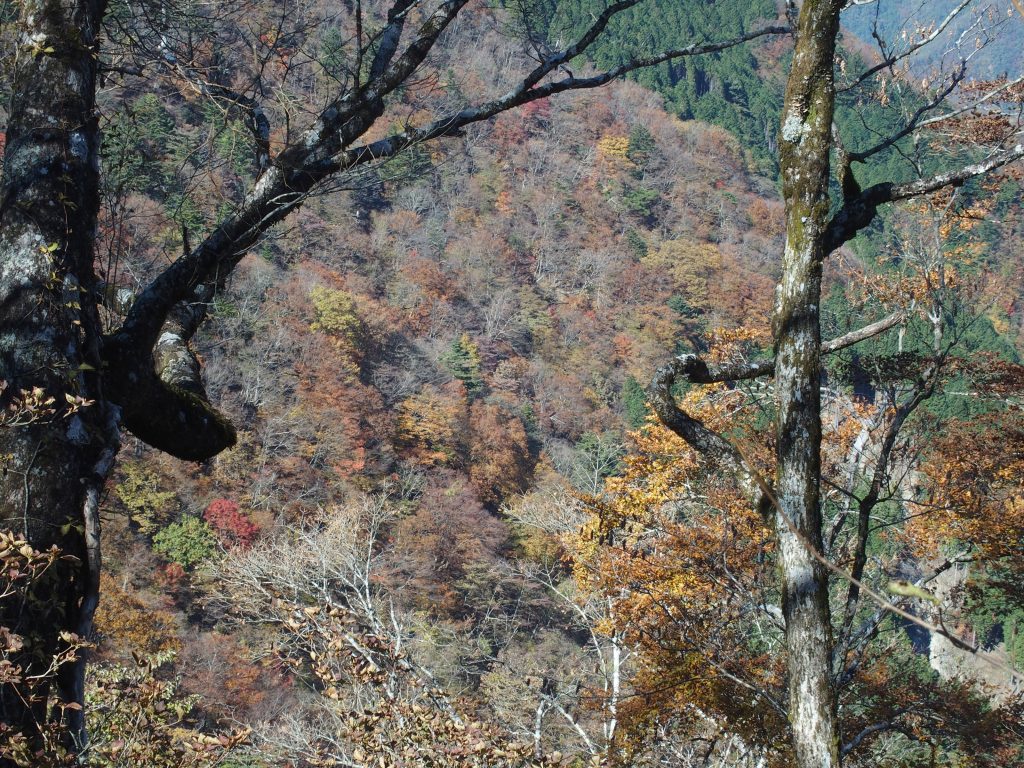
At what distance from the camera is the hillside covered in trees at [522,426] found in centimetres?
246

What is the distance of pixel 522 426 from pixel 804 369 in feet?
84.2

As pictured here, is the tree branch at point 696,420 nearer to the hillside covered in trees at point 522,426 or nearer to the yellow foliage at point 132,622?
the hillside covered in trees at point 522,426

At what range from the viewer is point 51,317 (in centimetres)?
175

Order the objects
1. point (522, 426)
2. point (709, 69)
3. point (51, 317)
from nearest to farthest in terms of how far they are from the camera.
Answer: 1. point (51, 317)
2. point (522, 426)
3. point (709, 69)

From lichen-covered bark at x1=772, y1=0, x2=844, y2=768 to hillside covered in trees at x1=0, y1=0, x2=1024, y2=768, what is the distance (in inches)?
2.0

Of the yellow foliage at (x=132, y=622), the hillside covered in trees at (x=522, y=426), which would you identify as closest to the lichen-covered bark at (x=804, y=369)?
the hillside covered in trees at (x=522, y=426)

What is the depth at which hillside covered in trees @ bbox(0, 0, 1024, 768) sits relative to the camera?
2461 millimetres

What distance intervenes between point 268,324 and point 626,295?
834 inches

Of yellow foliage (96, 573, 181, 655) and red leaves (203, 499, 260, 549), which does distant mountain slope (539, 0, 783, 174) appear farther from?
yellow foliage (96, 573, 181, 655)

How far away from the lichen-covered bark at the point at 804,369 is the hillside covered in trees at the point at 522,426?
52 millimetres

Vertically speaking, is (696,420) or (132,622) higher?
(696,420)

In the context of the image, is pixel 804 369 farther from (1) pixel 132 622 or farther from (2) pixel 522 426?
(2) pixel 522 426

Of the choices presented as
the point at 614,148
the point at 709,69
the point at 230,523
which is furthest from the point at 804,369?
the point at 709,69

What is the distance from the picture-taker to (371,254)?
3350 cm
